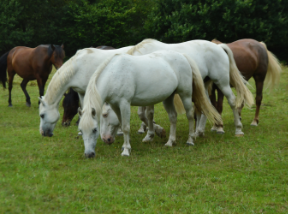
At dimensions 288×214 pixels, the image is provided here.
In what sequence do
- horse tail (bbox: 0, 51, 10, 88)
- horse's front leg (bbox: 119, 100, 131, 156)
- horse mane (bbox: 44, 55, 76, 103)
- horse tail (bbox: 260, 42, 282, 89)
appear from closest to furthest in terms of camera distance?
horse's front leg (bbox: 119, 100, 131, 156) → horse mane (bbox: 44, 55, 76, 103) → horse tail (bbox: 260, 42, 282, 89) → horse tail (bbox: 0, 51, 10, 88)

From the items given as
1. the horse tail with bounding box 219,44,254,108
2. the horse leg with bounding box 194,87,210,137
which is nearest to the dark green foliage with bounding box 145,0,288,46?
the horse tail with bounding box 219,44,254,108

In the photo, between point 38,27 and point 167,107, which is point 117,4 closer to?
point 38,27

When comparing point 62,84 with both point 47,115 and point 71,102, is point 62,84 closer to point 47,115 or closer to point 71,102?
point 47,115

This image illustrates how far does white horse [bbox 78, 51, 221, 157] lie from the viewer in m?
5.06

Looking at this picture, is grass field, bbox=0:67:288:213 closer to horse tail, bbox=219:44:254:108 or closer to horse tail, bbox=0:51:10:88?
horse tail, bbox=219:44:254:108

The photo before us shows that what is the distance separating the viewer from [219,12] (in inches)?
985

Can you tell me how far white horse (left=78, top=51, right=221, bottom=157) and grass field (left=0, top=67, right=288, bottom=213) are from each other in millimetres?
532

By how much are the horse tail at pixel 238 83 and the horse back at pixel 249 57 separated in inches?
25.0

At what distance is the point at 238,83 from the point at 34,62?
6.83m

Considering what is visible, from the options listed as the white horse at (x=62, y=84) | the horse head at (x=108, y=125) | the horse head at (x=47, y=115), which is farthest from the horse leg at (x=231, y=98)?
the horse head at (x=47, y=115)

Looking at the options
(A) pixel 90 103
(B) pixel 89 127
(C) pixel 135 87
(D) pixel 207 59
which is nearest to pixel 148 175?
(B) pixel 89 127

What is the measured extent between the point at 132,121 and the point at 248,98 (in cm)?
345

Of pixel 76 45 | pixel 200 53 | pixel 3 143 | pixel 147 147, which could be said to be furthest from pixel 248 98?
pixel 76 45

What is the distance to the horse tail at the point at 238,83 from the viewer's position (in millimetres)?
7219
